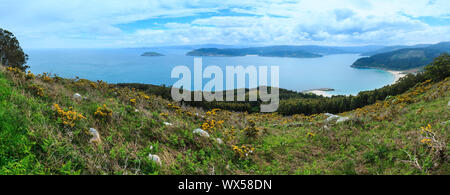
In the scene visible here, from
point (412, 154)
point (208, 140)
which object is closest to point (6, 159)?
point (208, 140)

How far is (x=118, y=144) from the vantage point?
4668 mm

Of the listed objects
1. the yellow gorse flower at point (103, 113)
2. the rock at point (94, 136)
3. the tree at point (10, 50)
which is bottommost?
the rock at point (94, 136)

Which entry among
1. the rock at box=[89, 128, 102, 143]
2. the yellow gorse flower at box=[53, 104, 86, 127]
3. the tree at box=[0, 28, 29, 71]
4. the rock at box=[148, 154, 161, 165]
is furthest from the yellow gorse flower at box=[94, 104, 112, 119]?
the tree at box=[0, 28, 29, 71]

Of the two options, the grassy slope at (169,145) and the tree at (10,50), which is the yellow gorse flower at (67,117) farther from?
the tree at (10,50)

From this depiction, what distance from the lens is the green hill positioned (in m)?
3.55

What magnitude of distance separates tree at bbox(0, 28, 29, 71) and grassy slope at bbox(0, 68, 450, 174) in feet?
91.6

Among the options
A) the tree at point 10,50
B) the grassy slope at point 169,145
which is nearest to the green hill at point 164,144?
the grassy slope at point 169,145

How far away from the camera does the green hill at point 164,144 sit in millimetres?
3555

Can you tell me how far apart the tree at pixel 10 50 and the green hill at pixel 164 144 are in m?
27.7

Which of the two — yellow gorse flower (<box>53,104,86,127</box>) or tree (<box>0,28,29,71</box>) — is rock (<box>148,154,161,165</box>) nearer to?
yellow gorse flower (<box>53,104,86,127</box>)

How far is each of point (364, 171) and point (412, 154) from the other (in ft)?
4.40

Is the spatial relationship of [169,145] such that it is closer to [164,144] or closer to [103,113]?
[164,144]
